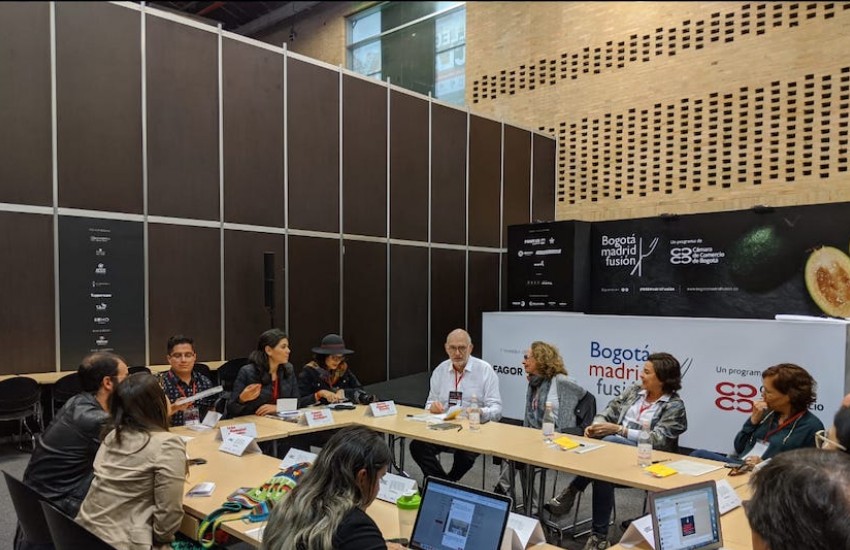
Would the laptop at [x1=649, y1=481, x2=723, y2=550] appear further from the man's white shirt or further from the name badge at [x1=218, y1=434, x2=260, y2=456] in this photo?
the man's white shirt

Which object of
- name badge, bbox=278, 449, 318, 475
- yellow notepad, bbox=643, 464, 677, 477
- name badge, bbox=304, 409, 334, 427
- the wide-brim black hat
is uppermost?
the wide-brim black hat

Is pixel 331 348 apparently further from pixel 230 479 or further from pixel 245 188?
pixel 245 188

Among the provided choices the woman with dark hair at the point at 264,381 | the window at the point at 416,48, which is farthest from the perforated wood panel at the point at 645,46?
the woman with dark hair at the point at 264,381

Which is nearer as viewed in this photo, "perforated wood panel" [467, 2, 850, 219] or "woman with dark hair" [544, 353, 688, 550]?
"woman with dark hair" [544, 353, 688, 550]

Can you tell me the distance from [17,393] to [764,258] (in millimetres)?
6958

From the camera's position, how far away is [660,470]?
119 inches

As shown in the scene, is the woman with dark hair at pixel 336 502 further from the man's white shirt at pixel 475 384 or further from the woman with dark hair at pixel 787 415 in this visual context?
the man's white shirt at pixel 475 384

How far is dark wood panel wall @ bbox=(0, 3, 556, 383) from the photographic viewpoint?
5344mm

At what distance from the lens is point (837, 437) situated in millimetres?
2156

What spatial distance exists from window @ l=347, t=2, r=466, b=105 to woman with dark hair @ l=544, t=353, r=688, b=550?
813 cm

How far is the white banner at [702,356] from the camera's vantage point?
5023 mm

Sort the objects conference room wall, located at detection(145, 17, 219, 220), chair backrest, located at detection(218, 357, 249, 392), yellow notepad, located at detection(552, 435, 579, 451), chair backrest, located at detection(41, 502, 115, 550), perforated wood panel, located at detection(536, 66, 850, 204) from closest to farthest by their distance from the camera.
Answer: chair backrest, located at detection(41, 502, 115, 550) → yellow notepad, located at detection(552, 435, 579, 451) → conference room wall, located at detection(145, 17, 219, 220) → chair backrest, located at detection(218, 357, 249, 392) → perforated wood panel, located at detection(536, 66, 850, 204)

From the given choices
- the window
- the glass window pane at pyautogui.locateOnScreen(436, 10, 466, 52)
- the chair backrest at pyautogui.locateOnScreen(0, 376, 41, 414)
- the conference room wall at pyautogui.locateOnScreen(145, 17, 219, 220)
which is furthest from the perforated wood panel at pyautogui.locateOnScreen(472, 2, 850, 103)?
the chair backrest at pyautogui.locateOnScreen(0, 376, 41, 414)

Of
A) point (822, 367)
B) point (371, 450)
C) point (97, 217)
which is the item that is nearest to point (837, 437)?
point (371, 450)
